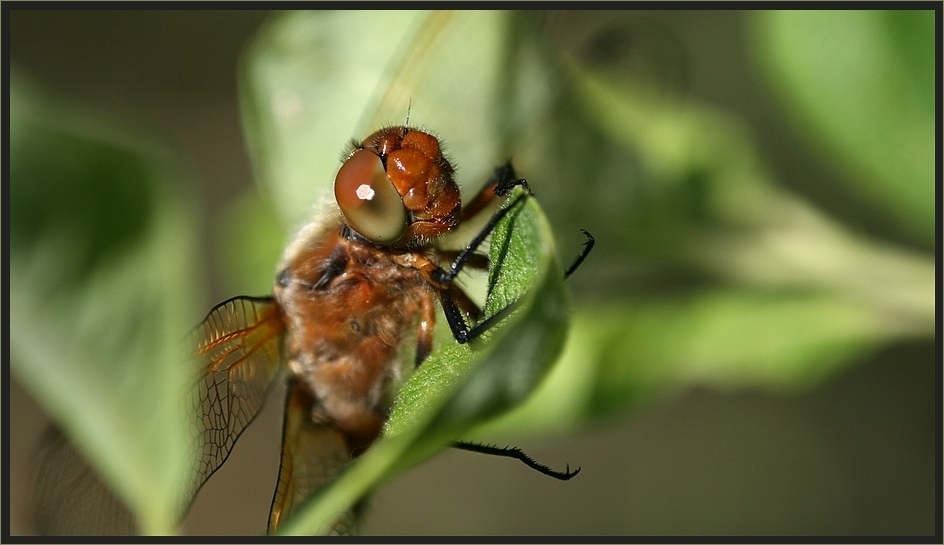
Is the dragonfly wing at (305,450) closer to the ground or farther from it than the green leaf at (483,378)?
closer to the ground

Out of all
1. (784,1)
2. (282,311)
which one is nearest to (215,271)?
(282,311)

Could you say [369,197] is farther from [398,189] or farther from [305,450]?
[305,450]

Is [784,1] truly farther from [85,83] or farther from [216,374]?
[85,83]

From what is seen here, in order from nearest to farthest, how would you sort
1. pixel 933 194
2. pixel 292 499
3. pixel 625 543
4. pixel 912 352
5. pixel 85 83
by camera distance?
pixel 625 543 → pixel 292 499 → pixel 933 194 → pixel 912 352 → pixel 85 83

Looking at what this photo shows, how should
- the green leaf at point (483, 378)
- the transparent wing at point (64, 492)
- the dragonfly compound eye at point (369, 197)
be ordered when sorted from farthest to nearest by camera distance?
the transparent wing at point (64, 492), the dragonfly compound eye at point (369, 197), the green leaf at point (483, 378)

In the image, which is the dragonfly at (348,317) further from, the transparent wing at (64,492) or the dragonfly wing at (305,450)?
the transparent wing at (64,492)

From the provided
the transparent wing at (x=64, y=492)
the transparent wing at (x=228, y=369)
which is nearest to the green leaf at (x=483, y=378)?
the transparent wing at (x=228, y=369)
